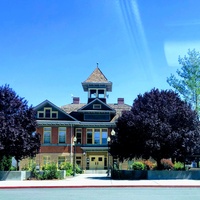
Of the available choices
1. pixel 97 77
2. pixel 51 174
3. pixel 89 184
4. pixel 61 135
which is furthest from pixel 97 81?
pixel 89 184

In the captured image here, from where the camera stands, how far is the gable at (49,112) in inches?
1913

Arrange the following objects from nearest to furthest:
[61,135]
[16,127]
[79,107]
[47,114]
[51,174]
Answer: [51,174], [16,127], [61,135], [47,114], [79,107]

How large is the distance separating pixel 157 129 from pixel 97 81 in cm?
2548

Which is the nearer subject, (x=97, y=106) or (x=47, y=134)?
(x=47, y=134)

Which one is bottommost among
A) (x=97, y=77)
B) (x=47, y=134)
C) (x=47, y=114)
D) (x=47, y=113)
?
(x=47, y=134)

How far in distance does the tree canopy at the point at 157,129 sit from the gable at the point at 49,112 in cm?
1804

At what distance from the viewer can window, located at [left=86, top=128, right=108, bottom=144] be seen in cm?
4941

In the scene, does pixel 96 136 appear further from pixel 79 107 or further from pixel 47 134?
pixel 47 134

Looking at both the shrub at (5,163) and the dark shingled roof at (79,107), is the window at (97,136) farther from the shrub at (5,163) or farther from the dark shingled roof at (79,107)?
the shrub at (5,163)

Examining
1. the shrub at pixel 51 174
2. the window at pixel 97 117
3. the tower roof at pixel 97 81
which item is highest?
the tower roof at pixel 97 81

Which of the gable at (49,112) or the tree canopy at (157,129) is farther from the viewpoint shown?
the gable at (49,112)

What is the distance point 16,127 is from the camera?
2881 centimetres


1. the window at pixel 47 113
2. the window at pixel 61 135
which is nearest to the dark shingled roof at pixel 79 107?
the window at pixel 47 113

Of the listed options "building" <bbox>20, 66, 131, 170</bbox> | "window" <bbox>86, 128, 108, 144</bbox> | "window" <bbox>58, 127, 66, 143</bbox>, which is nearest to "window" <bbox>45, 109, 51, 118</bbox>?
"building" <bbox>20, 66, 131, 170</bbox>
